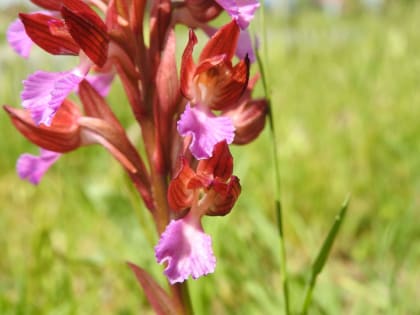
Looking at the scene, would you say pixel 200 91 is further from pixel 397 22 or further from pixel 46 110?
pixel 397 22

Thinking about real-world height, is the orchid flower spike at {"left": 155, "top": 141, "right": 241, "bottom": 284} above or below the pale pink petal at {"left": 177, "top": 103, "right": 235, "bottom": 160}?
below

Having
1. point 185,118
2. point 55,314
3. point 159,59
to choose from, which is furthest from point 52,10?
point 55,314

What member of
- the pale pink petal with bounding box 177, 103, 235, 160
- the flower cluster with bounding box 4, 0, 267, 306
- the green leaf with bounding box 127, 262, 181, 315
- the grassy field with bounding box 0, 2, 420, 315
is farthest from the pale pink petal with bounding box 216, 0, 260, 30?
the grassy field with bounding box 0, 2, 420, 315

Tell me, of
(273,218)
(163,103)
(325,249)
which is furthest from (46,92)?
(273,218)

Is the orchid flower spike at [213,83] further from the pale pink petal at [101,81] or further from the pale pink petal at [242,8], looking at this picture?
the pale pink petal at [101,81]

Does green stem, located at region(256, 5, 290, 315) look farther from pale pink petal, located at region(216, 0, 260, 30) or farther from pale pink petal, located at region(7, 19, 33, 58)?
pale pink petal, located at region(7, 19, 33, 58)

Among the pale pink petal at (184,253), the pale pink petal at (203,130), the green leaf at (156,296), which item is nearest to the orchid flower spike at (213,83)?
the pale pink petal at (203,130)

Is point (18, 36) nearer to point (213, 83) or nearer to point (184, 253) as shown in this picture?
point (213, 83)
